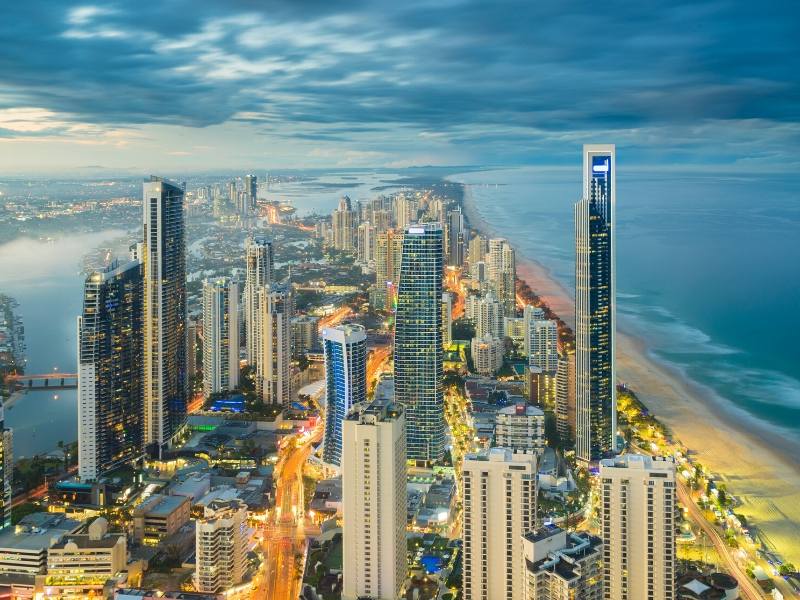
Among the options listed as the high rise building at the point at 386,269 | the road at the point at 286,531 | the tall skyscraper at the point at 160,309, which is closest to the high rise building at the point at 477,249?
the high rise building at the point at 386,269

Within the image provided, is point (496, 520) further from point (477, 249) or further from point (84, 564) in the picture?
point (477, 249)

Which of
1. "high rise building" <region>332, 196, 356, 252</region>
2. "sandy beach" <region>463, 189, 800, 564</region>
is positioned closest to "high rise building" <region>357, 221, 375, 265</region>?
"high rise building" <region>332, 196, 356, 252</region>

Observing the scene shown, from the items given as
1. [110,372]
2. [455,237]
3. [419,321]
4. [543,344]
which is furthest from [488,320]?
[110,372]

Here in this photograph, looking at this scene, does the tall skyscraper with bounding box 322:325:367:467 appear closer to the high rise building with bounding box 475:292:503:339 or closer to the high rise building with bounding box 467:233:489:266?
the high rise building with bounding box 475:292:503:339

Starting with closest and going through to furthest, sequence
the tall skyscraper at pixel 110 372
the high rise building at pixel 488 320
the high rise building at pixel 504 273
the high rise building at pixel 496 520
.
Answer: the high rise building at pixel 496 520
the tall skyscraper at pixel 110 372
the high rise building at pixel 488 320
the high rise building at pixel 504 273

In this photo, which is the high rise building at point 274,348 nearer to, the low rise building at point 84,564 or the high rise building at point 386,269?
the high rise building at point 386,269

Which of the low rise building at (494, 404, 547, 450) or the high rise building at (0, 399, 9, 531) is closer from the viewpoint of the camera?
the high rise building at (0, 399, 9, 531)

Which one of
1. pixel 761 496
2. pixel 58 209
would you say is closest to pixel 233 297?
pixel 58 209
